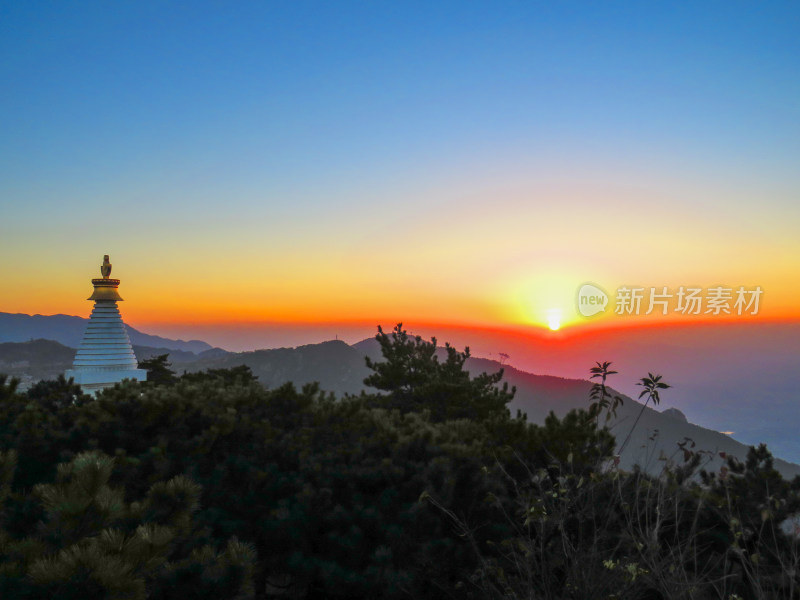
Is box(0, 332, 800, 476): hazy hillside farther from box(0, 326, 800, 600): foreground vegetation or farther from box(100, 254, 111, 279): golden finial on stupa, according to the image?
box(0, 326, 800, 600): foreground vegetation

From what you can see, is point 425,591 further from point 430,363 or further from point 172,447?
point 430,363

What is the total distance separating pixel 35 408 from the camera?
24.1 feet

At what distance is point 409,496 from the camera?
21.6ft

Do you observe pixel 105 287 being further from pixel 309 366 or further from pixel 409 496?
pixel 309 366

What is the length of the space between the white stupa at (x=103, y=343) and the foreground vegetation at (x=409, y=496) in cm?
1834

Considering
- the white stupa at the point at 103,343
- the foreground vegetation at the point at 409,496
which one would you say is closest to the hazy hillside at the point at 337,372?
the white stupa at the point at 103,343

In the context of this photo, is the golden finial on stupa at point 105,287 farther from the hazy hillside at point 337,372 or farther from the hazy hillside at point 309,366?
the hazy hillside at point 309,366

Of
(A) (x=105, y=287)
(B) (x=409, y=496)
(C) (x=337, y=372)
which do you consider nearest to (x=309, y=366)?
(C) (x=337, y=372)

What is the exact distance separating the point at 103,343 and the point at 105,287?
2600mm

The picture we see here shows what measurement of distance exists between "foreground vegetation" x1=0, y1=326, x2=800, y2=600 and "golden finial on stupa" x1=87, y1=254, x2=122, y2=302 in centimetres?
1871

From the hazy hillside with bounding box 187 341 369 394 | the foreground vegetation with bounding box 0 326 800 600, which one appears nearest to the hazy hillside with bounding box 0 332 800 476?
the hazy hillside with bounding box 187 341 369 394

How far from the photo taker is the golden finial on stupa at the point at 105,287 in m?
25.4

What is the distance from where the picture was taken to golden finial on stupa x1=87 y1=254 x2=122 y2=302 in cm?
2541

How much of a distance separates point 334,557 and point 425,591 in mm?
1131
